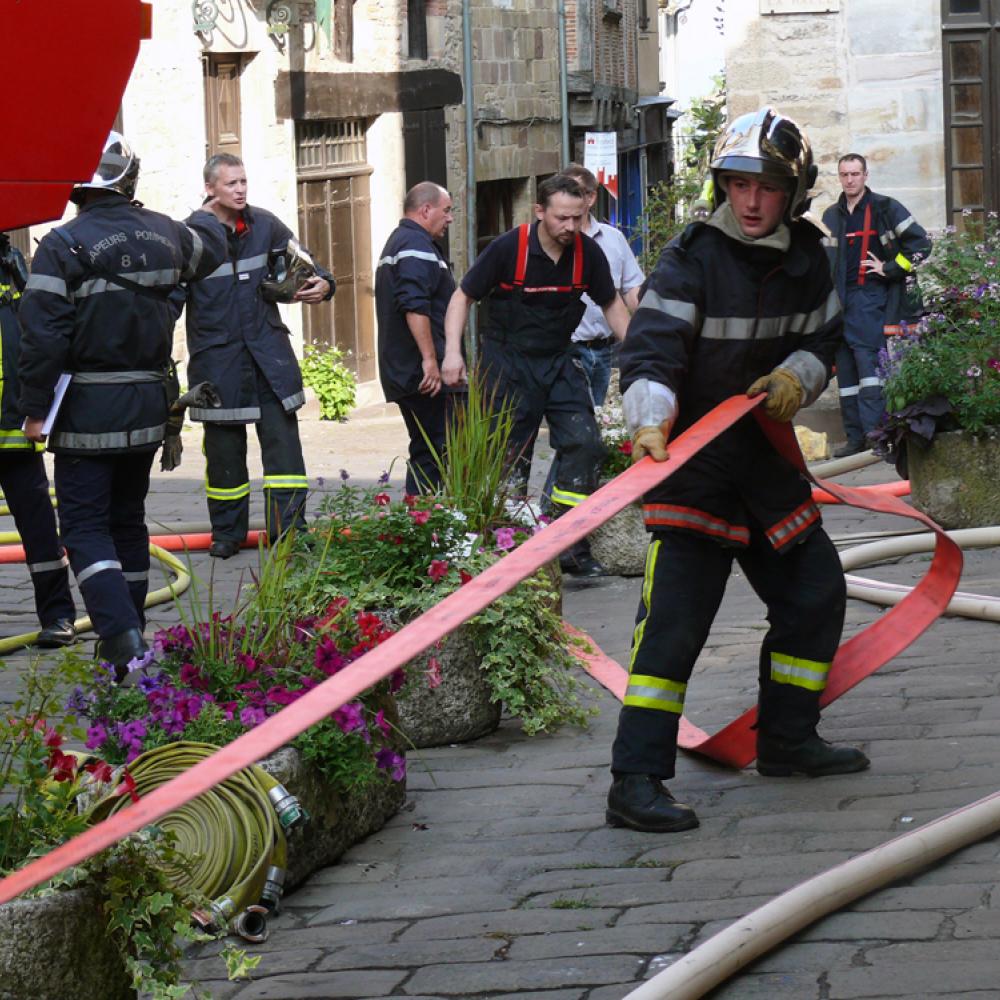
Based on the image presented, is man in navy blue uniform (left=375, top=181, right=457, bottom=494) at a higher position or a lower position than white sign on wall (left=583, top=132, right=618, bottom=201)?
lower

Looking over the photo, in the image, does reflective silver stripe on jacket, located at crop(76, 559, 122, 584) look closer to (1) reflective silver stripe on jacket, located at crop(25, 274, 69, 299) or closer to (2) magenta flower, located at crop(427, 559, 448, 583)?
(1) reflective silver stripe on jacket, located at crop(25, 274, 69, 299)

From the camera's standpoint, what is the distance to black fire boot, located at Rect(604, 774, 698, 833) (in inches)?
193

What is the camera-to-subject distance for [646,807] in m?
4.91

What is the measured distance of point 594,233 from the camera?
35.1 ft

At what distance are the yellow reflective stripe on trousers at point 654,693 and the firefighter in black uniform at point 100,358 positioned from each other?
2430 mm

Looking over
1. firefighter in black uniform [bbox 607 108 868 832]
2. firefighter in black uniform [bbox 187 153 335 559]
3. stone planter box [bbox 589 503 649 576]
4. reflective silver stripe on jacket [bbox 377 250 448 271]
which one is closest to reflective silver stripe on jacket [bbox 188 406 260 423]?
firefighter in black uniform [bbox 187 153 335 559]

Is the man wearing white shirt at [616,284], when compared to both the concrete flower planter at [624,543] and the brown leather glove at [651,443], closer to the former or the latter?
the concrete flower planter at [624,543]

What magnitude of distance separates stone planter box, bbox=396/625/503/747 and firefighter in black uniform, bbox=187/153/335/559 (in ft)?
12.6

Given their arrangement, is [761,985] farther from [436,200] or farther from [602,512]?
[436,200]

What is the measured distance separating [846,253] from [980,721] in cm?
757

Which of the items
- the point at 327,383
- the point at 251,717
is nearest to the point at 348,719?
the point at 251,717

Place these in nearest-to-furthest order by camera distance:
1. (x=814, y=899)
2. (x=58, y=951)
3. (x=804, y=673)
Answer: (x=58, y=951), (x=814, y=899), (x=804, y=673)

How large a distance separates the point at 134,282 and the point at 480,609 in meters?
3.80

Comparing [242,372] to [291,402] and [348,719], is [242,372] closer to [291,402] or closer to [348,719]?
[291,402]
